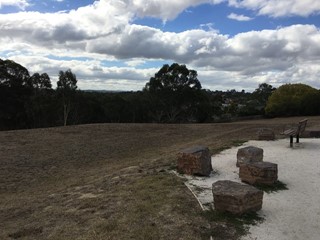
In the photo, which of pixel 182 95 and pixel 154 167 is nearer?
pixel 154 167

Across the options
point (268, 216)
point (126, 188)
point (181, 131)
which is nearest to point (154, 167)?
point (126, 188)

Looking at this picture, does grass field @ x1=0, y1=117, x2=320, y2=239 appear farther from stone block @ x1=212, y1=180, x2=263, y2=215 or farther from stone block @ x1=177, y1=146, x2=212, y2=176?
stone block @ x1=177, y1=146, x2=212, y2=176

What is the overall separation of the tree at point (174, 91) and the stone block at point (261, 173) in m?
31.9

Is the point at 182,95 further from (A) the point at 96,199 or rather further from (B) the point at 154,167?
(A) the point at 96,199

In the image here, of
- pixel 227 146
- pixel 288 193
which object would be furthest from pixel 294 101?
pixel 288 193

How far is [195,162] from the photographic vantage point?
8.26 meters

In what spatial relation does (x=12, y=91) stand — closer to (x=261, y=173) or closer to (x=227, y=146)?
(x=227, y=146)

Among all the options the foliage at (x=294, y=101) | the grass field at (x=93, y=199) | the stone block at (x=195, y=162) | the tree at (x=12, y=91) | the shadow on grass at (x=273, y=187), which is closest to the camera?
the grass field at (x=93, y=199)

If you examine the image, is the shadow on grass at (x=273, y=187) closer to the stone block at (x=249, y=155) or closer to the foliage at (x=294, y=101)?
the stone block at (x=249, y=155)

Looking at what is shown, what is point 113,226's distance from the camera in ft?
17.6

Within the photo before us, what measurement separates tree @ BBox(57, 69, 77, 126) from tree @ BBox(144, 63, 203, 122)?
27.3ft

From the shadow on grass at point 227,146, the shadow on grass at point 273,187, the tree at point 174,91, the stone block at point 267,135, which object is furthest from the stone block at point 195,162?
the tree at point 174,91

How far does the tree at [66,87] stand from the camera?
33906mm

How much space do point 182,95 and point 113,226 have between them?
114 feet
